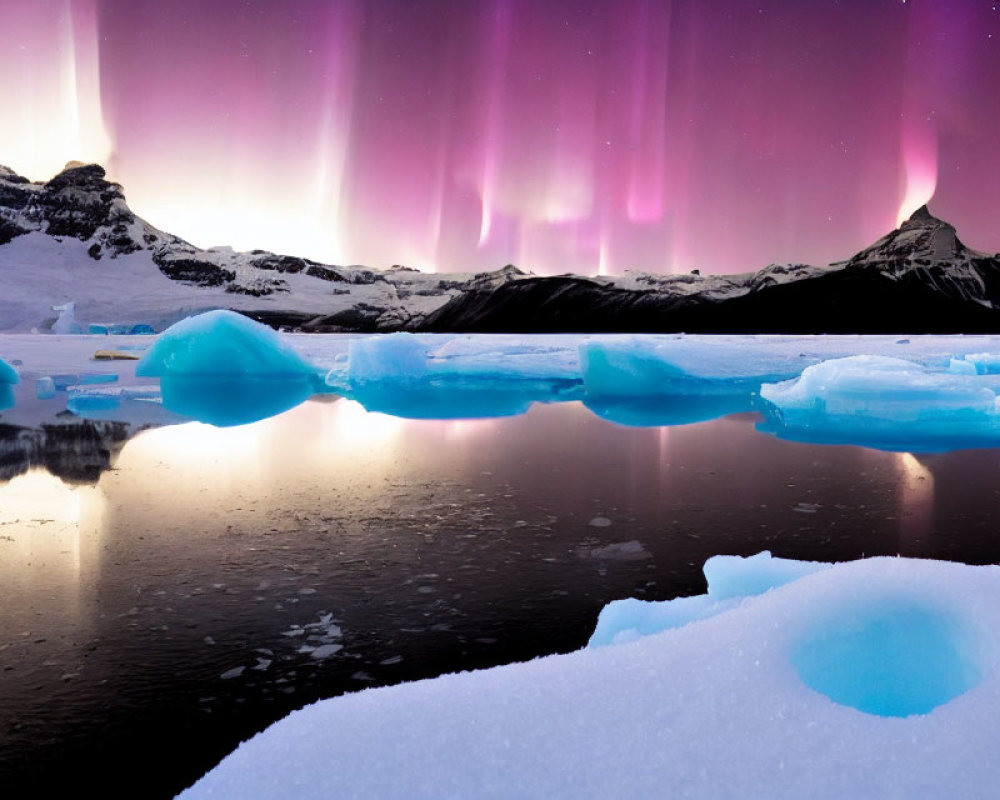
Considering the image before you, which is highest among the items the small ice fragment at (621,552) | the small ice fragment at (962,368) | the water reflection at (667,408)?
the small ice fragment at (962,368)

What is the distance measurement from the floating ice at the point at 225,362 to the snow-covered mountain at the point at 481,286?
234 ft


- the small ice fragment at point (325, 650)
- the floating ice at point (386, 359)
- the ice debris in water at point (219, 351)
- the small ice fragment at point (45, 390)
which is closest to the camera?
the small ice fragment at point (325, 650)

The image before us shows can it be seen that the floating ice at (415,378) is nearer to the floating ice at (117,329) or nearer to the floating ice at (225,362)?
the floating ice at (225,362)

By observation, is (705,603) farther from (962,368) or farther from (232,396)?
(962,368)

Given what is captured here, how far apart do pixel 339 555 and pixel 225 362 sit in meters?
13.3

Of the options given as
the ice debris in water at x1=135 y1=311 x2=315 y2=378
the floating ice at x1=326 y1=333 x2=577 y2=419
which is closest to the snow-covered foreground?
the floating ice at x1=326 y1=333 x2=577 y2=419

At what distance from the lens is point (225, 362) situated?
15.9m

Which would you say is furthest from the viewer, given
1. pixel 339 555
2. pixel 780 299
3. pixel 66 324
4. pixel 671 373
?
pixel 780 299

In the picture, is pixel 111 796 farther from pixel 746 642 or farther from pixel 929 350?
pixel 929 350

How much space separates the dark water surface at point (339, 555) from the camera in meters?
2.19

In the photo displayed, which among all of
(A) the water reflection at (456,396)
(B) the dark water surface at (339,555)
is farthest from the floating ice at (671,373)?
(B) the dark water surface at (339,555)

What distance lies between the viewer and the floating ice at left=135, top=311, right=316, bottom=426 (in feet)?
47.0

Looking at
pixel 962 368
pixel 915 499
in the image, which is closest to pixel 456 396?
pixel 962 368

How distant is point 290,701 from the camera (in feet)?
7.22
